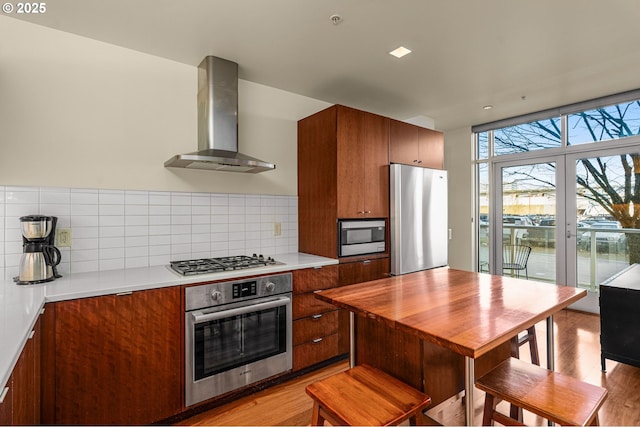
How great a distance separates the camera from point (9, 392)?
41.2 inches

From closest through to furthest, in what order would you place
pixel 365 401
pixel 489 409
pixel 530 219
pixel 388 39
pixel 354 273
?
pixel 365 401, pixel 489 409, pixel 388 39, pixel 354 273, pixel 530 219

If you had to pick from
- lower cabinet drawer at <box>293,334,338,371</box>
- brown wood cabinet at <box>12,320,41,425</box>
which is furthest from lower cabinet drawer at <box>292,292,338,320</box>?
brown wood cabinet at <box>12,320,41,425</box>

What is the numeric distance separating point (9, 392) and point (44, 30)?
227cm

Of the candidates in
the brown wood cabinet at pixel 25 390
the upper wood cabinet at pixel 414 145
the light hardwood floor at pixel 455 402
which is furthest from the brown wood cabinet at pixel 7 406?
the upper wood cabinet at pixel 414 145

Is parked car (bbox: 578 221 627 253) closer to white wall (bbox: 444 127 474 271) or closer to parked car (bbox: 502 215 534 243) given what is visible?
parked car (bbox: 502 215 534 243)

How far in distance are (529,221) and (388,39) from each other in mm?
3451

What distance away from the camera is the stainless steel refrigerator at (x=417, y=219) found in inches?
122

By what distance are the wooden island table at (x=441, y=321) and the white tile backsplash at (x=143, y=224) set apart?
1.43 metres

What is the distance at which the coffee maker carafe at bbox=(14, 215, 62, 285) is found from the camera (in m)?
1.86

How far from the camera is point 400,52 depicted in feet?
8.08

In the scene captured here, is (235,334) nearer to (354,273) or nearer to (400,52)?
(354,273)

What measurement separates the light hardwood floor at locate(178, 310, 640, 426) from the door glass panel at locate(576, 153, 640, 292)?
130 cm

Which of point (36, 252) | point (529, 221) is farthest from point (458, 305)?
point (529, 221)

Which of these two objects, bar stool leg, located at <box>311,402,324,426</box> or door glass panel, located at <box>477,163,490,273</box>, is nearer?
bar stool leg, located at <box>311,402,324,426</box>
